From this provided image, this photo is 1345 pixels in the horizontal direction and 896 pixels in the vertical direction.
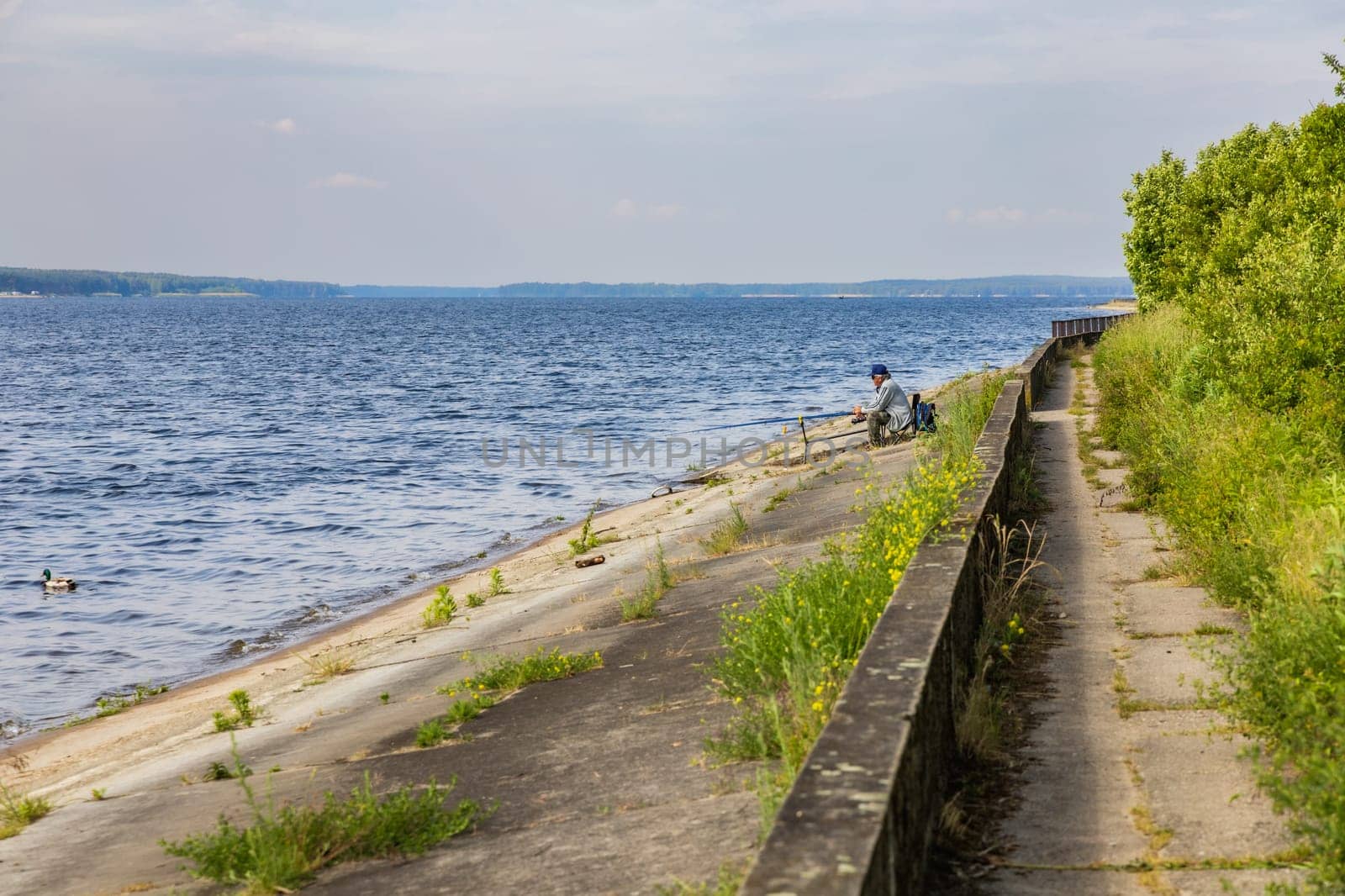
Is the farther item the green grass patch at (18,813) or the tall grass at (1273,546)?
the green grass patch at (18,813)

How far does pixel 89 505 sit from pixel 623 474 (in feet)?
36.5

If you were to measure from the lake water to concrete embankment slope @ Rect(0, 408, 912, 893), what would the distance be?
2.77 meters

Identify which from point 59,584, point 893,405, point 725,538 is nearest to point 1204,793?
point 725,538

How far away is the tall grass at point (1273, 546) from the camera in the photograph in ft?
13.1

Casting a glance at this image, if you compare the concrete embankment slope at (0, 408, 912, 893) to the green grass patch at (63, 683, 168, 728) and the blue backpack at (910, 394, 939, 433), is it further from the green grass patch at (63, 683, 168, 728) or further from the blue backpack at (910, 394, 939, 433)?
the blue backpack at (910, 394, 939, 433)

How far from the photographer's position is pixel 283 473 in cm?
2767

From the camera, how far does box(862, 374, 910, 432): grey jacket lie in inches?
751

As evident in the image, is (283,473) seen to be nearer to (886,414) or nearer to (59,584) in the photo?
(59,584)

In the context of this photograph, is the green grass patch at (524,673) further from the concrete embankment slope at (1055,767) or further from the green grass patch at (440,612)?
the green grass patch at (440,612)

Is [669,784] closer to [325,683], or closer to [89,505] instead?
[325,683]

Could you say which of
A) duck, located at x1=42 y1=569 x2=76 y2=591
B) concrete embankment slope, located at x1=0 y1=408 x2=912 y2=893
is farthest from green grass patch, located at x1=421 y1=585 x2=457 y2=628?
duck, located at x1=42 y1=569 x2=76 y2=591

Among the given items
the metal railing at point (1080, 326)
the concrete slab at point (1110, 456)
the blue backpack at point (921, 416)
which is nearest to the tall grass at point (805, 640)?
the concrete slab at point (1110, 456)

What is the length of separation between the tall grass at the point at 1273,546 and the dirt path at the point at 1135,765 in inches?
7.5

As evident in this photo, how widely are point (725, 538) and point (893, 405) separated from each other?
7398mm
